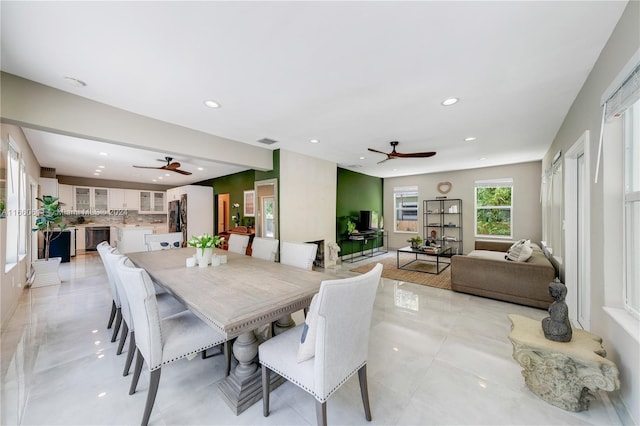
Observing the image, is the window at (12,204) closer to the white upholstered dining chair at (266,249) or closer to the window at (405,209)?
the white upholstered dining chair at (266,249)

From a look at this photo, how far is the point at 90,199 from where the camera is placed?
25.6 feet

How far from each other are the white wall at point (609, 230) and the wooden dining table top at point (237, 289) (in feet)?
6.66

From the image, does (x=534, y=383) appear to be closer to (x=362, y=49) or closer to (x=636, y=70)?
(x=636, y=70)

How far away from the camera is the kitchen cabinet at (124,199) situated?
817 cm

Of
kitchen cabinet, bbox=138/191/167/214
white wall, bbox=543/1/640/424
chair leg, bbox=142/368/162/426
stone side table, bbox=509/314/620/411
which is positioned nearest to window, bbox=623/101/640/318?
white wall, bbox=543/1/640/424

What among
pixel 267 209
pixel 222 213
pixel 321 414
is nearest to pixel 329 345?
pixel 321 414

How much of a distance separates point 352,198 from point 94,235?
890cm

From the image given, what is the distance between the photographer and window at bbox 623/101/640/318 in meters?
1.54

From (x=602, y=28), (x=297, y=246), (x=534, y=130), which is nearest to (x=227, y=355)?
(x=297, y=246)

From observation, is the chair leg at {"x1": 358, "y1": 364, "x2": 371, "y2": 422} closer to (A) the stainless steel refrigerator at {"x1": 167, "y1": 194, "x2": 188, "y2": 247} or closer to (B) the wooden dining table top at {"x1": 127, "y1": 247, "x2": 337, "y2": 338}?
(B) the wooden dining table top at {"x1": 127, "y1": 247, "x2": 337, "y2": 338}

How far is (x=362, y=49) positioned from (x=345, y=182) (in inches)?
200

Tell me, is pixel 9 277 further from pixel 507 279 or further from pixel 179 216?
pixel 507 279

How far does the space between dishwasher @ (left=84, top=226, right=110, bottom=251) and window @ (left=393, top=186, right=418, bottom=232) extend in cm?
1016

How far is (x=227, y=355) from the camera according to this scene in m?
1.95
